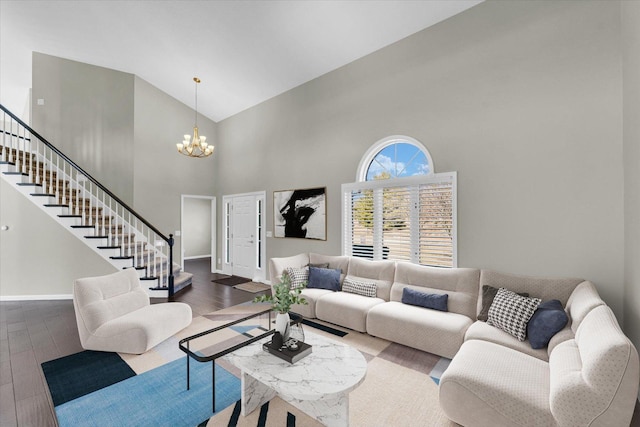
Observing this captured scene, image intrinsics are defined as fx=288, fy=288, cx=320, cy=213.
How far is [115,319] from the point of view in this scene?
3.22 meters

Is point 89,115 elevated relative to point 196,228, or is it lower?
elevated

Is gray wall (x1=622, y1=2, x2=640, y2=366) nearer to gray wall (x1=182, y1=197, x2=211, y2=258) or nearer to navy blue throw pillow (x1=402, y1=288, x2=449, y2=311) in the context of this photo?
navy blue throw pillow (x1=402, y1=288, x2=449, y2=311)

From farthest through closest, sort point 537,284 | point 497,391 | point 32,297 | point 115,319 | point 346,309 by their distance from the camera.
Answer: point 32,297 → point 346,309 → point 115,319 → point 537,284 → point 497,391

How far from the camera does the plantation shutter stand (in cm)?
386

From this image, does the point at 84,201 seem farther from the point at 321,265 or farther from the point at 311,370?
the point at 311,370

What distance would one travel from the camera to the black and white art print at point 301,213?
5.23 meters

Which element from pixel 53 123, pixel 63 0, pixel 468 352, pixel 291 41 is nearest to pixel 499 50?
pixel 291 41

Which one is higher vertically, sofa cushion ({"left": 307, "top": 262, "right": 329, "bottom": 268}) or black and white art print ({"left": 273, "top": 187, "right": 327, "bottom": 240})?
black and white art print ({"left": 273, "top": 187, "right": 327, "bottom": 240})

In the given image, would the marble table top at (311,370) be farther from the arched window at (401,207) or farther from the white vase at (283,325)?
the arched window at (401,207)

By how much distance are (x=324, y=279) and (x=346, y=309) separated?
78 centimetres

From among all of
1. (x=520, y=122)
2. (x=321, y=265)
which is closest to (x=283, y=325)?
(x=321, y=265)

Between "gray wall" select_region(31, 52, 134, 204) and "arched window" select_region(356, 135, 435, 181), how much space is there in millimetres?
5207

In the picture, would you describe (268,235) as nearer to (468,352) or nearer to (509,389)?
(468,352)

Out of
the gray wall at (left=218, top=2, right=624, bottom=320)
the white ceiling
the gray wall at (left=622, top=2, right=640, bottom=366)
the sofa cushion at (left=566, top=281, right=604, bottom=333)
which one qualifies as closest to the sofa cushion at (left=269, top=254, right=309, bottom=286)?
the gray wall at (left=218, top=2, right=624, bottom=320)
